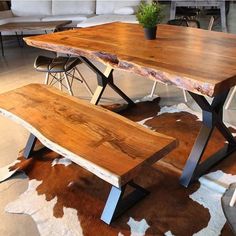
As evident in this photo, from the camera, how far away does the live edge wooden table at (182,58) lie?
5.10ft

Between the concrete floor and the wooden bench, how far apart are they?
1.51 feet

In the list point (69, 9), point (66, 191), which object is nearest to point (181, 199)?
point (66, 191)

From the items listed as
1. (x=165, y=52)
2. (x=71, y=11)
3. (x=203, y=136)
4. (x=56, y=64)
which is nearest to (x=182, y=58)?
(x=165, y=52)

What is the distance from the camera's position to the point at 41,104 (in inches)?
81.0

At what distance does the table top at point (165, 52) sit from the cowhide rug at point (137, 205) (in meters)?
0.54

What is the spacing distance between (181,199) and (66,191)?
697mm

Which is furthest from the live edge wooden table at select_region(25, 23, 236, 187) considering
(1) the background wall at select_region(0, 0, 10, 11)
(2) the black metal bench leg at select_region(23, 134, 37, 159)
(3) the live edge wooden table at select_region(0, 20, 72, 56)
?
(1) the background wall at select_region(0, 0, 10, 11)

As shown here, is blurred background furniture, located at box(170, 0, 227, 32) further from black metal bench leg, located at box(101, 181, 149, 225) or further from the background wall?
black metal bench leg, located at box(101, 181, 149, 225)

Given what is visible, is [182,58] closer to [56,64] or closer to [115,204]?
[115,204]

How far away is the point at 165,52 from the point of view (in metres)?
1.95

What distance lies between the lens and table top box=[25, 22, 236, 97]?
154 centimetres

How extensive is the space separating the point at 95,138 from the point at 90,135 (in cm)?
4

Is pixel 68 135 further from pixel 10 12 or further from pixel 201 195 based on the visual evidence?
pixel 10 12

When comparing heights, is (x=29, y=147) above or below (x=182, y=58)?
below
